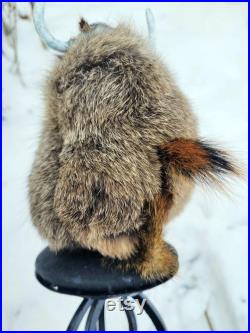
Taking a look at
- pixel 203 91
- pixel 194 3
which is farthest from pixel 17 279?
pixel 194 3

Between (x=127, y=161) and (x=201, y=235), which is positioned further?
(x=201, y=235)

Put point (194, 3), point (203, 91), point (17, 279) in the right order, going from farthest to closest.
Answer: point (194, 3), point (203, 91), point (17, 279)

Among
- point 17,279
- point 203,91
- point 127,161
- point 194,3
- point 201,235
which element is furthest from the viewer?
point 194,3

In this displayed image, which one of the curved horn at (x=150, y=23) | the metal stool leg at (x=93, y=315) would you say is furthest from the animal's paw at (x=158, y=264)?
the curved horn at (x=150, y=23)

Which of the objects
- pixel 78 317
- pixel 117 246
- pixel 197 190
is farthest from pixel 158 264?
pixel 197 190

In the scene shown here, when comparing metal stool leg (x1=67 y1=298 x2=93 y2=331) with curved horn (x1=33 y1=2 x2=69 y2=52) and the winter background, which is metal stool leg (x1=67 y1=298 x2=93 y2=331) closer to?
the winter background

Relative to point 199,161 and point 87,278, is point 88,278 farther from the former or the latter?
point 199,161

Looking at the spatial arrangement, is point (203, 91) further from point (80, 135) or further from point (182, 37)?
point (80, 135)
